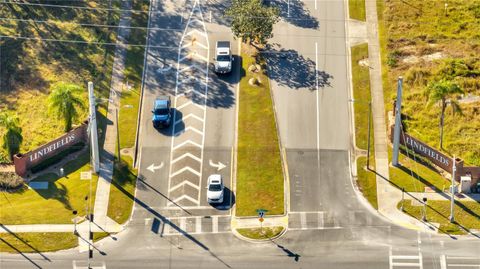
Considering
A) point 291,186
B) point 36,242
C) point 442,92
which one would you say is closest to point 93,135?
point 36,242

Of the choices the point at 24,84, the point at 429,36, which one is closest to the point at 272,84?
the point at 429,36

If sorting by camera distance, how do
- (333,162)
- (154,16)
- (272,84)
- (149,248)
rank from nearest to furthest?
(149,248)
(333,162)
(272,84)
(154,16)

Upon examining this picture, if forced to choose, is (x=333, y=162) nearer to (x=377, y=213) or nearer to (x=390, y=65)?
(x=377, y=213)

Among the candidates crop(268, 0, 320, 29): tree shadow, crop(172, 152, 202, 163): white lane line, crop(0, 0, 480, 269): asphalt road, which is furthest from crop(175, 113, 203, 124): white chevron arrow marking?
crop(268, 0, 320, 29): tree shadow

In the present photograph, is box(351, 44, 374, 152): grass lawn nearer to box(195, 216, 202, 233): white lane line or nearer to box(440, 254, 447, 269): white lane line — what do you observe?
box(440, 254, 447, 269): white lane line

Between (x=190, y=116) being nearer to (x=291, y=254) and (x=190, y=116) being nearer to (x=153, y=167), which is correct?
(x=153, y=167)

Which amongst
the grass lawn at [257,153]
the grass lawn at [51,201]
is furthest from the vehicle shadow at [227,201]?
the grass lawn at [51,201]
